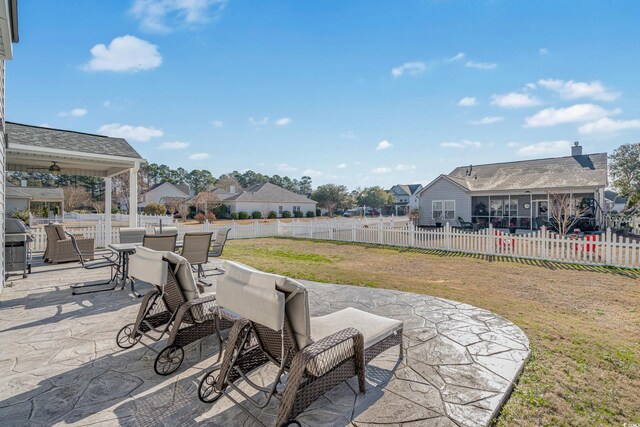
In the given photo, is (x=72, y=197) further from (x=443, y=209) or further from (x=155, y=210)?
(x=443, y=209)

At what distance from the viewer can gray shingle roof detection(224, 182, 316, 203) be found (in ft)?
128

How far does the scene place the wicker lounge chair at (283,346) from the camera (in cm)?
195

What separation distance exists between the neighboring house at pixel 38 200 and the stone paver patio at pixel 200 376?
35.7 m

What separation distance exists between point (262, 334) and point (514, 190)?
21309mm

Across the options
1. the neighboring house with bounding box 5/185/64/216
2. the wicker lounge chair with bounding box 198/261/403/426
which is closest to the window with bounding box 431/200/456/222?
the wicker lounge chair with bounding box 198/261/403/426

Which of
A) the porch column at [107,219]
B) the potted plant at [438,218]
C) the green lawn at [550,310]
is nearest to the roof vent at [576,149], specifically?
the potted plant at [438,218]

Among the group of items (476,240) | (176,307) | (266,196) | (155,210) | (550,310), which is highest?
(266,196)

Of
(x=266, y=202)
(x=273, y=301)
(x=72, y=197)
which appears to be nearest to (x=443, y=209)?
(x=273, y=301)

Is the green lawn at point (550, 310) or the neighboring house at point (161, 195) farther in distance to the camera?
the neighboring house at point (161, 195)

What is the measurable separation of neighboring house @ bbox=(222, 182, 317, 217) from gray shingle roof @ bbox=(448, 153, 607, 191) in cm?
2464

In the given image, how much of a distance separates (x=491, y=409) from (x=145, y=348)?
3.35 meters

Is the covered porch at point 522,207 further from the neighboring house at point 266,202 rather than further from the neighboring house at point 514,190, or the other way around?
the neighboring house at point 266,202

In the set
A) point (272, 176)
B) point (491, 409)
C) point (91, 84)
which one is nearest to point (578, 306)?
point (491, 409)

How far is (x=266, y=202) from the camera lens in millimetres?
40656
